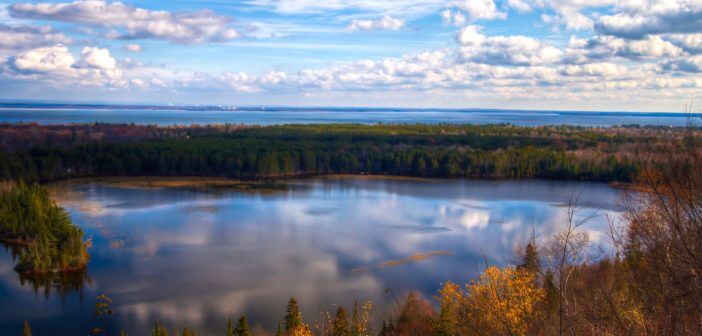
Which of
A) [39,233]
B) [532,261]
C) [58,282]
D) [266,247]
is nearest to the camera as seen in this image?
[532,261]

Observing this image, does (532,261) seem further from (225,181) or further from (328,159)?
(328,159)

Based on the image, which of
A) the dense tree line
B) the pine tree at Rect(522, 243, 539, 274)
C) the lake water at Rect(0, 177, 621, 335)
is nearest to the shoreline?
the lake water at Rect(0, 177, 621, 335)

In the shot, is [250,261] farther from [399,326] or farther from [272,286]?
[399,326]

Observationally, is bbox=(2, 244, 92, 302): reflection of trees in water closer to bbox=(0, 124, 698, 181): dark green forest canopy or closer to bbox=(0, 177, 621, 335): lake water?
bbox=(0, 177, 621, 335): lake water

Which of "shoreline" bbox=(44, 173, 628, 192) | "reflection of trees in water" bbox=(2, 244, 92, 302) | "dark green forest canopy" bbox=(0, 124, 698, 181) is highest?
"dark green forest canopy" bbox=(0, 124, 698, 181)

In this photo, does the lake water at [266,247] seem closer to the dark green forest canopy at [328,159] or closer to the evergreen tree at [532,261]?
the evergreen tree at [532,261]

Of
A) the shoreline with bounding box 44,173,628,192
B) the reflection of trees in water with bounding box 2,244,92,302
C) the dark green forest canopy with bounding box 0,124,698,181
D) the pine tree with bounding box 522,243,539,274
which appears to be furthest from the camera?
the dark green forest canopy with bounding box 0,124,698,181

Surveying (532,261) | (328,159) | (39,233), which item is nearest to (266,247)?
(39,233)

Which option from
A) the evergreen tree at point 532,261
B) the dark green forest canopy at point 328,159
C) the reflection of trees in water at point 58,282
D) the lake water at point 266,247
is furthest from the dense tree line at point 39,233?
the evergreen tree at point 532,261
